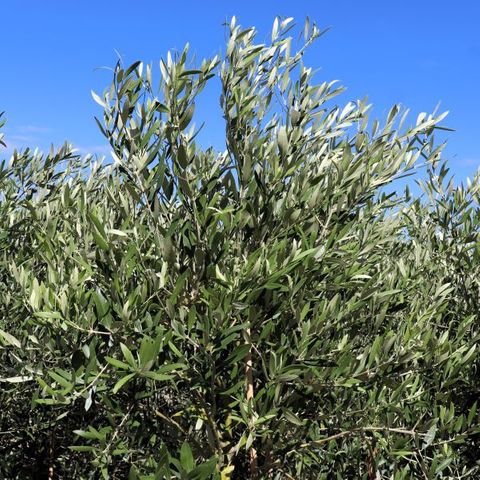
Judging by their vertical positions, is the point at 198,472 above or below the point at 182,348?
below

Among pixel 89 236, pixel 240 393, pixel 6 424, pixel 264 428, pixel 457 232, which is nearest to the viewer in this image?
pixel 264 428

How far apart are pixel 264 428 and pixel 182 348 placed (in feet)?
3.49

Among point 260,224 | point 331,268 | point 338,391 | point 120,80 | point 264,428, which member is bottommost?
point 264,428

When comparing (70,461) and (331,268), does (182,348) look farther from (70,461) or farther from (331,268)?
(70,461)

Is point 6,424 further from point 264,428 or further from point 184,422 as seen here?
point 264,428

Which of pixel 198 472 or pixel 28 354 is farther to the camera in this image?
pixel 28 354

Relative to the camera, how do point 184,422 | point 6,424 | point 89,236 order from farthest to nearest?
point 6,424 < point 184,422 < point 89,236

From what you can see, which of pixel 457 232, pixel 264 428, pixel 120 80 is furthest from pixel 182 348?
pixel 457 232

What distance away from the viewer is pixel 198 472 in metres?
4.25

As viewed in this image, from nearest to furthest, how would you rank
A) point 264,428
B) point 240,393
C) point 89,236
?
point 264,428, point 240,393, point 89,236

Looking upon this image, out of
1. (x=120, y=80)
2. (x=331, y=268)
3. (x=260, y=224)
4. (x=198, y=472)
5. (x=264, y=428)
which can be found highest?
(x=120, y=80)

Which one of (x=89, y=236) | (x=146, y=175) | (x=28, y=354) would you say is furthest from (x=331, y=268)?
(x=28, y=354)

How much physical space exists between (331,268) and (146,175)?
189 centimetres

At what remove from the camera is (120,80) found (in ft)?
18.2
